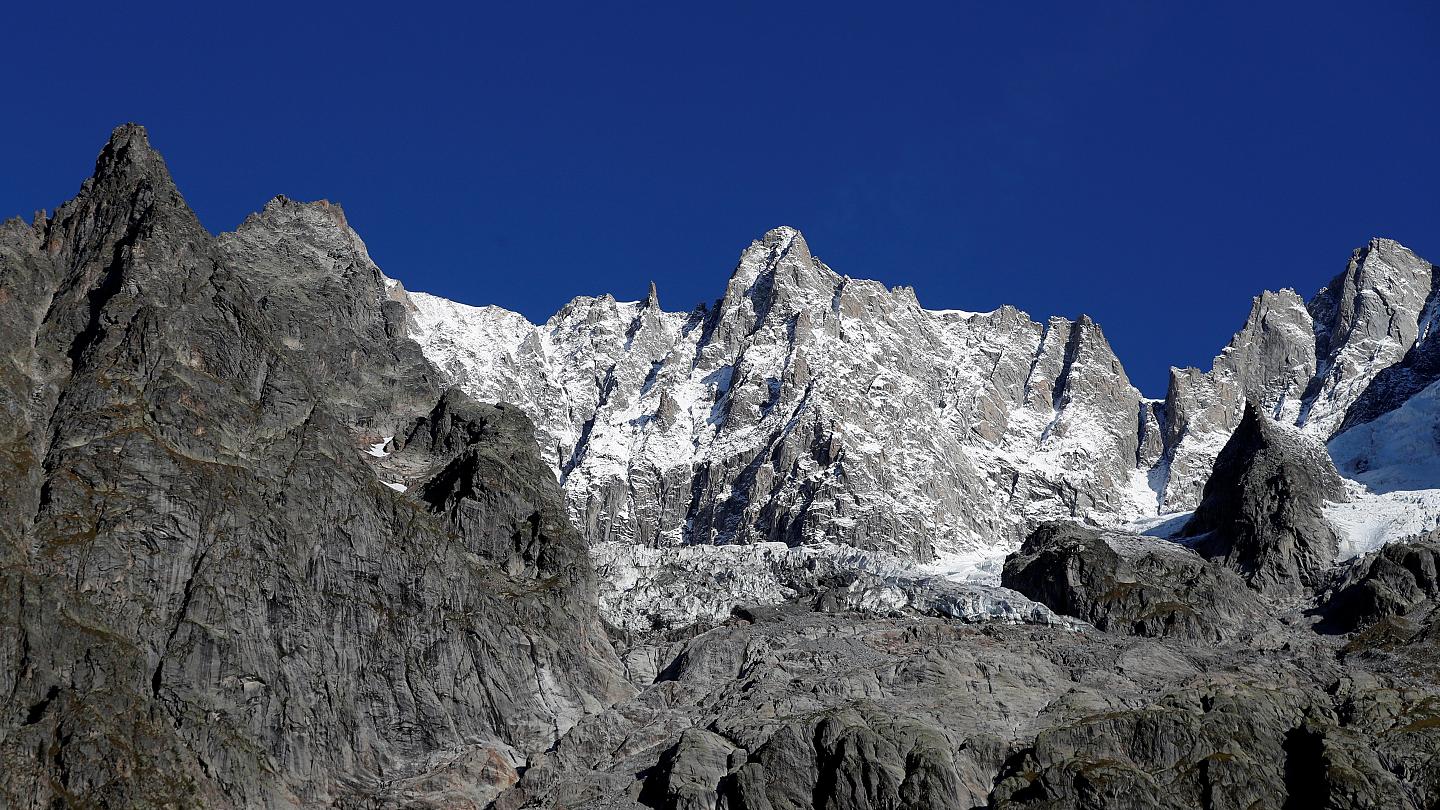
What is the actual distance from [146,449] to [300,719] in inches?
1489

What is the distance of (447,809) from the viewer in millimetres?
183375

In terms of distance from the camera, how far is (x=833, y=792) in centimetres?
17338

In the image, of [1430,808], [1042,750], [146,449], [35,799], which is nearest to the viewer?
[35,799]

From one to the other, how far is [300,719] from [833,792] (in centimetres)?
6038

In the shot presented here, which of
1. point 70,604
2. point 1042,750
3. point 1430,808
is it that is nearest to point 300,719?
point 70,604

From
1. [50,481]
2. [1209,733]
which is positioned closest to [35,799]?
[50,481]

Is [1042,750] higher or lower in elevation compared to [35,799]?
higher

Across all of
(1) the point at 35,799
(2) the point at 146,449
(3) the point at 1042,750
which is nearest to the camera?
(1) the point at 35,799

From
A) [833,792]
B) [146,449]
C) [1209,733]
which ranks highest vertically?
[146,449]

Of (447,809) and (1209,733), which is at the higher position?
(1209,733)

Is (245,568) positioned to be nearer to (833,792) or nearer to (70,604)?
(70,604)

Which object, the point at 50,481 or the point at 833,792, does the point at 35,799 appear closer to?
the point at 50,481

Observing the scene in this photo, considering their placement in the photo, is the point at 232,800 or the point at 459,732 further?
the point at 459,732

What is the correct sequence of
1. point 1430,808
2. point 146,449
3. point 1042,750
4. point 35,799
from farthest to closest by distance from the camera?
point 146,449 → point 1042,750 → point 1430,808 → point 35,799
